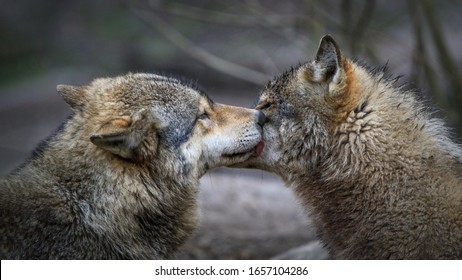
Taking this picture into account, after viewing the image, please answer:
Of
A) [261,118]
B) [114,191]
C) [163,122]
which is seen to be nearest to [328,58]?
[261,118]

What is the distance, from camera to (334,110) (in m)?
5.80

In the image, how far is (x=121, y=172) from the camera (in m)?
5.30

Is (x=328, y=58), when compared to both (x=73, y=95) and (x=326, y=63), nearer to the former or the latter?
(x=326, y=63)

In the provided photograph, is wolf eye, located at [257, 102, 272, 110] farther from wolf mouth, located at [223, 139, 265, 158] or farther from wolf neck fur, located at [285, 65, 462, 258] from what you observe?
wolf neck fur, located at [285, 65, 462, 258]

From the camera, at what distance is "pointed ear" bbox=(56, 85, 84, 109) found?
226 inches

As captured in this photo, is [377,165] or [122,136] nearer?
[122,136]

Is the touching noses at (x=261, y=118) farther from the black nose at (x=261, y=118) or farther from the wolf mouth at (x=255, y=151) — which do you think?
the wolf mouth at (x=255, y=151)

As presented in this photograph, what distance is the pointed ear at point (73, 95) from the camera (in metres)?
5.74

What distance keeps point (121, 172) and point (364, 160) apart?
64.2 inches

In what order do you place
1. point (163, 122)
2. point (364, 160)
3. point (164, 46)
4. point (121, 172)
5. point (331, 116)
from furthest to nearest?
point (164, 46), point (331, 116), point (364, 160), point (163, 122), point (121, 172)

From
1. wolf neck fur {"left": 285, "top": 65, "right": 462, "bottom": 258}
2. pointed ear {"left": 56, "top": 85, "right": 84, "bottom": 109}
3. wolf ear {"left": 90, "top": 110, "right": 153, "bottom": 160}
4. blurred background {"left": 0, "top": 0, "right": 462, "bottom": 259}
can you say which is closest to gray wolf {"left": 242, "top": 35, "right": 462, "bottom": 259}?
wolf neck fur {"left": 285, "top": 65, "right": 462, "bottom": 258}

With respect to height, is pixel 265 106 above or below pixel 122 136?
above

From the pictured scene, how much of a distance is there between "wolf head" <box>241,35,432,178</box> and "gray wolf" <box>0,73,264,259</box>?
0.85 ft
